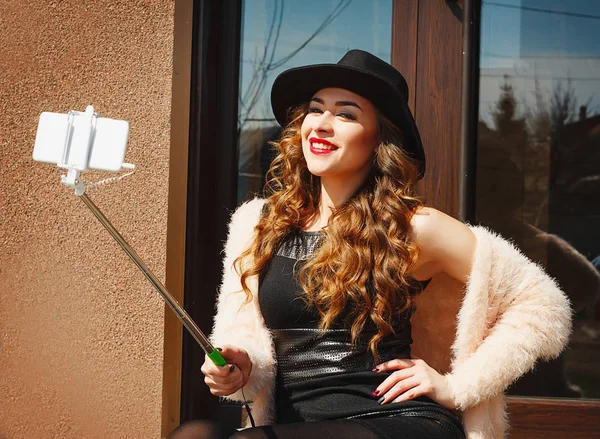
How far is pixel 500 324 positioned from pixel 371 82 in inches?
31.0

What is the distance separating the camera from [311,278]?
2.24m

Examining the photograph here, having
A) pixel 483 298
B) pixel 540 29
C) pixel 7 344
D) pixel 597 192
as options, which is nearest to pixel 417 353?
pixel 483 298

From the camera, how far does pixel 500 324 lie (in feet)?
7.45

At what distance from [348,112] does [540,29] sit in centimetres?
101

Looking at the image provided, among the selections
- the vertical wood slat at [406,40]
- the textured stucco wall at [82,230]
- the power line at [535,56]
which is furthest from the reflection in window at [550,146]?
the textured stucco wall at [82,230]

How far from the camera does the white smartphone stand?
5.06 ft

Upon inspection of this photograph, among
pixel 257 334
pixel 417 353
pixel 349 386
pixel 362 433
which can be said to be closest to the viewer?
pixel 362 433

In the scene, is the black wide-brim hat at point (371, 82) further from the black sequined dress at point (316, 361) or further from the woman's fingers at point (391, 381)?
the woman's fingers at point (391, 381)

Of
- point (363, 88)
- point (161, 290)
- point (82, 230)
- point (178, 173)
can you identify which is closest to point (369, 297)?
point (363, 88)

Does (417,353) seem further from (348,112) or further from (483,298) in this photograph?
(348,112)

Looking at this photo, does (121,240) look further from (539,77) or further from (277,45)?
(539,77)

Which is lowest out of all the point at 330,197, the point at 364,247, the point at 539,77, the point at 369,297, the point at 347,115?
the point at 369,297

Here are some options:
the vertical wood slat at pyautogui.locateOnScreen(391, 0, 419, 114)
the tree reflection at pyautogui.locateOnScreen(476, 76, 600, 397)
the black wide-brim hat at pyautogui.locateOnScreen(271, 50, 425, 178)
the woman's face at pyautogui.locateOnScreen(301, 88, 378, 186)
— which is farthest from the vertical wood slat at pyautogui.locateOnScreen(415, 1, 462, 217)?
the woman's face at pyautogui.locateOnScreen(301, 88, 378, 186)

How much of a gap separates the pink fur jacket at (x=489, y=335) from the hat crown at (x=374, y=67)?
48cm
